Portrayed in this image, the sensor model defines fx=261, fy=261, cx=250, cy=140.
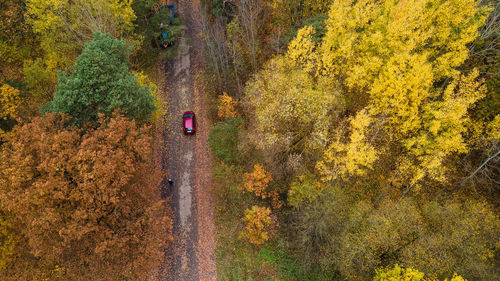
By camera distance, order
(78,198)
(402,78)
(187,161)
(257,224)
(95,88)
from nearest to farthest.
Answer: (78,198)
(402,78)
(95,88)
(257,224)
(187,161)

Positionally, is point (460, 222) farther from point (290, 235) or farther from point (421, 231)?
point (290, 235)

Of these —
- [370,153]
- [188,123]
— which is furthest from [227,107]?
[370,153]

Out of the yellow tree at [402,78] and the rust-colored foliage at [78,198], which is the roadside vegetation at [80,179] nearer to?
the rust-colored foliage at [78,198]

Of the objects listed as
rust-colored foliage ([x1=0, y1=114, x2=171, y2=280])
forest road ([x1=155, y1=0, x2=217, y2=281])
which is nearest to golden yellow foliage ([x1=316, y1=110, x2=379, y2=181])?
forest road ([x1=155, y1=0, x2=217, y2=281])

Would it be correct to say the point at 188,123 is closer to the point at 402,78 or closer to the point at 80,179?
the point at 80,179

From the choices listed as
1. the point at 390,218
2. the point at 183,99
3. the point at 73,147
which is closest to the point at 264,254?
the point at 390,218

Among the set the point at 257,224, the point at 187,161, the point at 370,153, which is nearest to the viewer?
the point at 370,153
